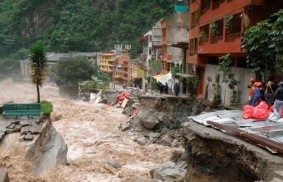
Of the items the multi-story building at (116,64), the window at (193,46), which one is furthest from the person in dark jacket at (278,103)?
the multi-story building at (116,64)

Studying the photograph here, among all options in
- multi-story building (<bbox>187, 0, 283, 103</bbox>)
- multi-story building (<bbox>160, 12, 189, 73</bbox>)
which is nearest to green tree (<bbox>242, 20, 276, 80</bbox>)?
multi-story building (<bbox>187, 0, 283, 103</bbox>)

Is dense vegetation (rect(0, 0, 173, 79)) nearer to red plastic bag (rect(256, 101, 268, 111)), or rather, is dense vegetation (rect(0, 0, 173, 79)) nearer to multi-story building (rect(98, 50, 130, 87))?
multi-story building (rect(98, 50, 130, 87))

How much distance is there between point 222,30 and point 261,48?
8.62m

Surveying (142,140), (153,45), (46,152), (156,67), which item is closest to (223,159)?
(46,152)

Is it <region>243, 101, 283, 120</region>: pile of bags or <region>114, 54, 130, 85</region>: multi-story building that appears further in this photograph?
<region>114, 54, 130, 85</region>: multi-story building

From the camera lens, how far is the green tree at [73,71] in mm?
63250

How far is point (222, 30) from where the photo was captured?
25.5 m

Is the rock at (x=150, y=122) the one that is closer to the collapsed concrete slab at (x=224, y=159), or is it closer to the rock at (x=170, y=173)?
the rock at (x=170, y=173)

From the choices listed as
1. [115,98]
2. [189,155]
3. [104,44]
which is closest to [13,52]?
[104,44]

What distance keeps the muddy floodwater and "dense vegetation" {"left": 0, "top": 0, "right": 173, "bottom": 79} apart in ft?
152

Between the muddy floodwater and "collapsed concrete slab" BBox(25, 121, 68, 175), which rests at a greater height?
"collapsed concrete slab" BBox(25, 121, 68, 175)

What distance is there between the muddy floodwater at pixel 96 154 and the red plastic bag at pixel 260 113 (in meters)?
6.53

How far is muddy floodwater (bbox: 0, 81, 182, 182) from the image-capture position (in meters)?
17.0

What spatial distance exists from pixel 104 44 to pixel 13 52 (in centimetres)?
2806
